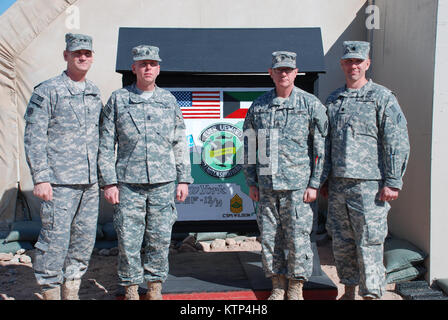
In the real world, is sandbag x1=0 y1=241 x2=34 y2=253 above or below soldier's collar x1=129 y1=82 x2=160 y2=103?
below

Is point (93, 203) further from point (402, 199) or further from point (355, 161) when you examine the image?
point (402, 199)

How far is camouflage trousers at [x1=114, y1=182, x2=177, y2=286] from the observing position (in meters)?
3.18

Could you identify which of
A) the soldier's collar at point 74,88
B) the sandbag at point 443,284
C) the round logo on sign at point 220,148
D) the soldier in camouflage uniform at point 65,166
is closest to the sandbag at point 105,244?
the round logo on sign at point 220,148

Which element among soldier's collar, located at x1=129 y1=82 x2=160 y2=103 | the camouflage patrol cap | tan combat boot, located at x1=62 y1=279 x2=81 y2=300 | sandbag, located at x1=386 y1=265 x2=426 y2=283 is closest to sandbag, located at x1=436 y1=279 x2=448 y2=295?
sandbag, located at x1=386 y1=265 x2=426 y2=283

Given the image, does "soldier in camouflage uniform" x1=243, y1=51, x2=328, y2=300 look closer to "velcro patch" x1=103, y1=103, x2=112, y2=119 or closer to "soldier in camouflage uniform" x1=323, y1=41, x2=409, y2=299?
"soldier in camouflage uniform" x1=323, y1=41, x2=409, y2=299

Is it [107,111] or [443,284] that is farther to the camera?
[443,284]

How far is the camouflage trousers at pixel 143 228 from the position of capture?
3.18 meters

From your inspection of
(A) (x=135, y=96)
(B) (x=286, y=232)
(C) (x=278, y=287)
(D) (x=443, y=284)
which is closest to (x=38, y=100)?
(A) (x=135, y=96)

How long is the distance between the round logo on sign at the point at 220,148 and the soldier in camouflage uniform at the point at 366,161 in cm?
111

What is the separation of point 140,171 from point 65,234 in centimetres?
70

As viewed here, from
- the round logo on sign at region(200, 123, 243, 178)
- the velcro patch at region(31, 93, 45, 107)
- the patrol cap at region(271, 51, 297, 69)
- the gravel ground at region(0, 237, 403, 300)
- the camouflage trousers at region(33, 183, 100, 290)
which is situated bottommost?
the gravel ground at region(0, 237, 403, 300)

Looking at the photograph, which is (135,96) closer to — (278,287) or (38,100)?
(38,100)

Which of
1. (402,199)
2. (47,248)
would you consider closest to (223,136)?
(47,248)

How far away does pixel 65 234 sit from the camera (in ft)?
10.3
